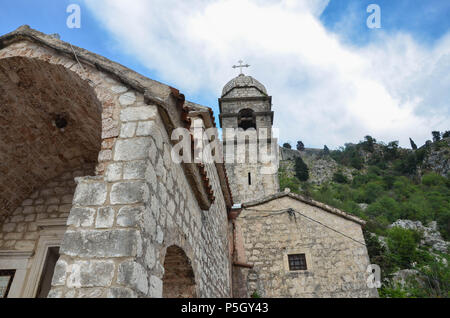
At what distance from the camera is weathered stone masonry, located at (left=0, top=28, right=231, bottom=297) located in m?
2.06

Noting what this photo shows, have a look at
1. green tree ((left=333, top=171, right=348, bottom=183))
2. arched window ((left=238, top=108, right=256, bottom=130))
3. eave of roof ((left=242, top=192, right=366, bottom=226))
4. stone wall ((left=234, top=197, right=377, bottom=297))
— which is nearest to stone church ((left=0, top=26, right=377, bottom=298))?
stone wall ((left=234, top=197, right=377, bottom=297))

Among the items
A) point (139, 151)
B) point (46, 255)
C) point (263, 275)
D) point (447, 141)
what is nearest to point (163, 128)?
point (139, 151)

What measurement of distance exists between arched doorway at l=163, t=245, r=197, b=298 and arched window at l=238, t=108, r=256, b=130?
39.3 feet

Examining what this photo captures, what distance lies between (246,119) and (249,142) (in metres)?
1.31

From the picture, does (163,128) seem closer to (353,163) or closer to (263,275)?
(263,275)

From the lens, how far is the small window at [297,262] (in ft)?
28.5

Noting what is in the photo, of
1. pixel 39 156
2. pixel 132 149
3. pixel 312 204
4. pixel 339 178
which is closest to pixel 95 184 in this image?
pixel 132 149

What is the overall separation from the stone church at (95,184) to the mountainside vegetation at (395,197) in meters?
Answer: 12.2

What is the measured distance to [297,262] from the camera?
28.9ft

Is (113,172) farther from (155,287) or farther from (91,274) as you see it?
(155,287)

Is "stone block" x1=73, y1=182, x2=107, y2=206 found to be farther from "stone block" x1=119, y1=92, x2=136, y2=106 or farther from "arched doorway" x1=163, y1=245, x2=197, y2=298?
"arched doorway" x1=163, y1=245, x2=197, y2=298

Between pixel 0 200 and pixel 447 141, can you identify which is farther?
pixel 447 141
